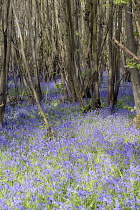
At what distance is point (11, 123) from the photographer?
8.60 metres

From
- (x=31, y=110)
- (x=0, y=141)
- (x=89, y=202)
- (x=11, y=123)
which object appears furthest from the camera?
(x=31, y=110)

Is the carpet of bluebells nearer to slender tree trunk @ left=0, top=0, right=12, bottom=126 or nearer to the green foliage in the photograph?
the green foliage

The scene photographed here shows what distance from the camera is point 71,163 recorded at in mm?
4863

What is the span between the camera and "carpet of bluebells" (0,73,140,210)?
368 cm

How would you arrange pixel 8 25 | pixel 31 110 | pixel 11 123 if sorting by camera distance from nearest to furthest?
pixel 8 25 < pixel 11 123 < pixel 31 110

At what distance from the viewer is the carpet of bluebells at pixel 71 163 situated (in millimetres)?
3680

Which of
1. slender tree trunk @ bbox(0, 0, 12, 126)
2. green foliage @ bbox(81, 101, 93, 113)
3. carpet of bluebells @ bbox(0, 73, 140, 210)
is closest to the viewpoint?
carpet of bluebells @ bbox(0, 73, 140, 210)

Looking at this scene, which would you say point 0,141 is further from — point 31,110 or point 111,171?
point 31,110

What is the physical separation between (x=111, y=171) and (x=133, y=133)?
250 cm

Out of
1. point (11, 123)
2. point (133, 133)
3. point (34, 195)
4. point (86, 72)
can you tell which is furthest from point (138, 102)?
point (34, 195)

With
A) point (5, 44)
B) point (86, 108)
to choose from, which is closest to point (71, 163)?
point (5, 44)

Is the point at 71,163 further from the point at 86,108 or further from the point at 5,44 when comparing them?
the point at 86,108

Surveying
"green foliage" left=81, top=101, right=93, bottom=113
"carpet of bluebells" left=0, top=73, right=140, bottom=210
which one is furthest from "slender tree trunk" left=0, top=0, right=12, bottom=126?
"green foliage" left=81, top=101, right=93, bottom=113

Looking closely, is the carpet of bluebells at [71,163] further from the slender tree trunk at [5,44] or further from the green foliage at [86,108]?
the slender tree trunk at [5,44]
